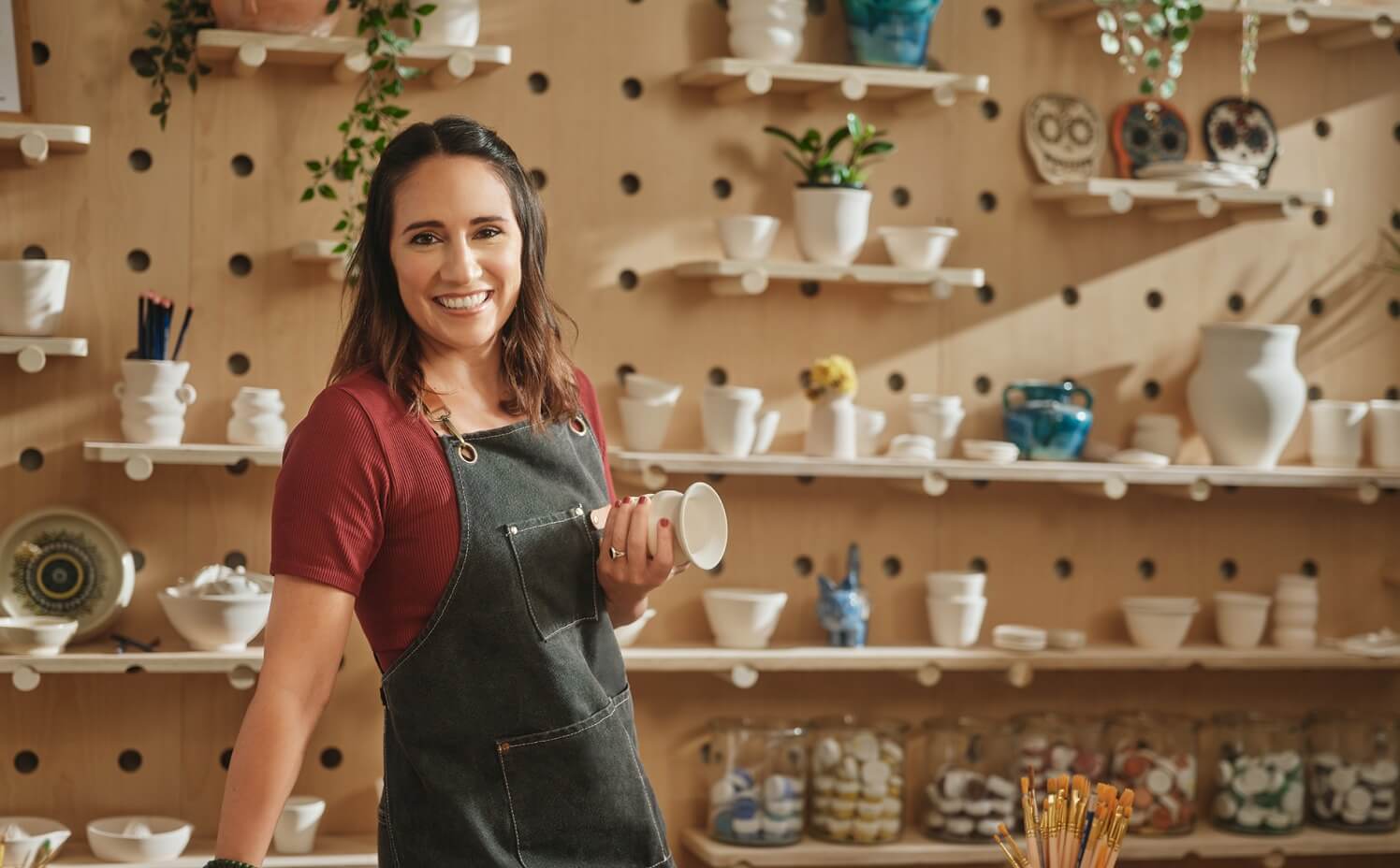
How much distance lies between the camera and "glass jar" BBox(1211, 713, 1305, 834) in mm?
3338

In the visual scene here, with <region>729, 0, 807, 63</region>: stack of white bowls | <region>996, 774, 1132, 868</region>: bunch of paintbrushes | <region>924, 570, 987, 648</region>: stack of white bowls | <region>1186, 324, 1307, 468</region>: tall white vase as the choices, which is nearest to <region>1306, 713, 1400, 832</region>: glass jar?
<region>1186, 324, 1307, 468</region>: tall white vase

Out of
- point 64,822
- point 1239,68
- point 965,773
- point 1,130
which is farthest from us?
point 1239,68

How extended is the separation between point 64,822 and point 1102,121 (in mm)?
2547

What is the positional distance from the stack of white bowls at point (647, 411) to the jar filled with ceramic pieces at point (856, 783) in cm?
69

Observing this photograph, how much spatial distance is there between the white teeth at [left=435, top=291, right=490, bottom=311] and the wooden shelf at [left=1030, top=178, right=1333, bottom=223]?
1888mm

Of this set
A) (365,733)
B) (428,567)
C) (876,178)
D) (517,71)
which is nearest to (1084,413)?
(876,178)

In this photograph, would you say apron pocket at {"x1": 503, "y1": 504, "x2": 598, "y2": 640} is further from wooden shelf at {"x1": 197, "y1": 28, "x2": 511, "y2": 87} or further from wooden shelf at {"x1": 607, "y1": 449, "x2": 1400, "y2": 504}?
wooden shelf at {"x1": 197, "y1": 28, "x2": 511, "y2": 87}

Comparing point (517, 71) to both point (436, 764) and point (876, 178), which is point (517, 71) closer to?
point (876, 178)

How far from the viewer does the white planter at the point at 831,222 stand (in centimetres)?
312

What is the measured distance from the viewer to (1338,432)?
3416 millimetres

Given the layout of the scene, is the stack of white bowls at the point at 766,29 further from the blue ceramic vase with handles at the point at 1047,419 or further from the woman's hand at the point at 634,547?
the woman's hand at the point at 634,547

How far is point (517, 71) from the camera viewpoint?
3.13 meters

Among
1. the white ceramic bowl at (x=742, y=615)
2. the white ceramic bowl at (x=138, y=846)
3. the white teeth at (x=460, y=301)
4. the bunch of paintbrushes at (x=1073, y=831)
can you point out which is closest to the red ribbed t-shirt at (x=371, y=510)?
the white teeth at (x=460, y=301)

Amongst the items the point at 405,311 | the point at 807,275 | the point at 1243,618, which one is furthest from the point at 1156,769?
the point at 405,311
